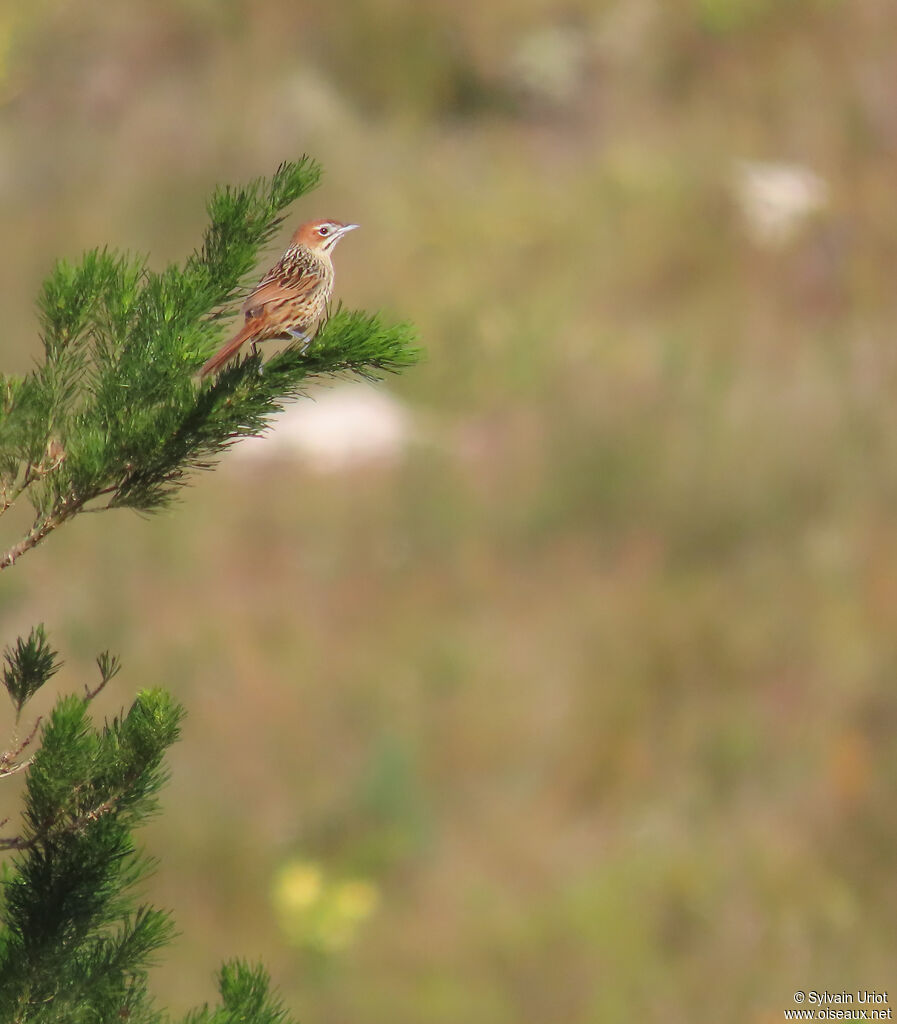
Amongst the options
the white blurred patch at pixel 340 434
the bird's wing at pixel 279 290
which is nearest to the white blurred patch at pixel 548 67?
the white blurred patch at pixel 340 434

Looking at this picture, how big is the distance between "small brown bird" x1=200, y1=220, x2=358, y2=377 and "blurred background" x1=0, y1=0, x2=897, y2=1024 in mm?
5053

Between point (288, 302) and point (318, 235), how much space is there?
0.76m

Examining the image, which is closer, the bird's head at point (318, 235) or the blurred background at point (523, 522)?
the bird's head at point (318, 235)

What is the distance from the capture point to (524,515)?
36.1 feet

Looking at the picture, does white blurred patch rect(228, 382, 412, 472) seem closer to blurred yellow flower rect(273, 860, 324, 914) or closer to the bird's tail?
blurred yellow flower rect(273, 860, 324, 914)

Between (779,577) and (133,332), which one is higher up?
(779,577)

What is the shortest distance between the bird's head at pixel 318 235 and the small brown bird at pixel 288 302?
124mm

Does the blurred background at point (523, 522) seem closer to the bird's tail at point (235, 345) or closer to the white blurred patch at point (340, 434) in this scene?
the white blurred patch at point (340, 434)

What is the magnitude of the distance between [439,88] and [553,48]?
163 centimetres

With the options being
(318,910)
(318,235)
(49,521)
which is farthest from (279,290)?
(318,910)

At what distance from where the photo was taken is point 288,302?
10.5 ft

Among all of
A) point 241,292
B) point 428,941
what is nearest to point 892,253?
point 428,941

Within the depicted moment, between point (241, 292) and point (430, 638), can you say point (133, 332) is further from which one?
point (430, 638)

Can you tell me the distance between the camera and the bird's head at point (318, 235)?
3818mm
